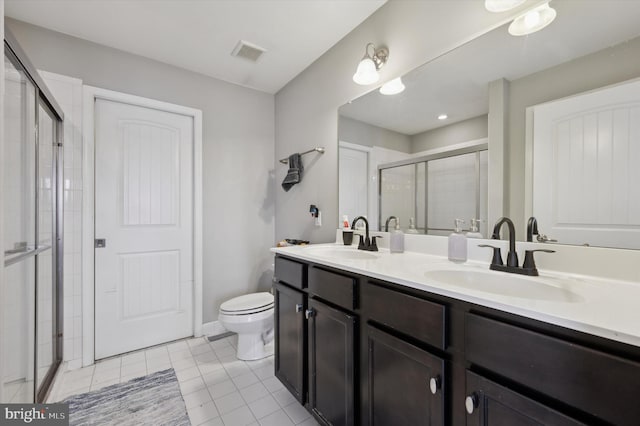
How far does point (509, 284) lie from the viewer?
0.99 metres

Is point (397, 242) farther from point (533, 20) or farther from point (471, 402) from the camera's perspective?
point (533, 20)

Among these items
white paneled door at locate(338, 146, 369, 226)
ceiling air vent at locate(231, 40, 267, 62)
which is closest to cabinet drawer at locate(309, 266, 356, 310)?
white paneled door at locate(338, 146, 369, 226)

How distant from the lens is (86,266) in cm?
200

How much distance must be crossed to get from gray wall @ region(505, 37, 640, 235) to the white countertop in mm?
276

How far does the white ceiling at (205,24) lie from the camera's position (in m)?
1.71

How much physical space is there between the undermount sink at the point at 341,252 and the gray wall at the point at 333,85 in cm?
33

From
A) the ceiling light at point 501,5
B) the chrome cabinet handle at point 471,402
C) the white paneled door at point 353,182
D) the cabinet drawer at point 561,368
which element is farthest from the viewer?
the white paneled door at point 353,182

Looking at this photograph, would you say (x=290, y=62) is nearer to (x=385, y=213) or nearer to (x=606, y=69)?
(x=385, y=213)

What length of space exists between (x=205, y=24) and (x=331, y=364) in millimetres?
2295

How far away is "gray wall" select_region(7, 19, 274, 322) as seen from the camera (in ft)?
7.03

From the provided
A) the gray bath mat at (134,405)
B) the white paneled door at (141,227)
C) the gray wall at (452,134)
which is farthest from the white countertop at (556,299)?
the white paneled door at (141,227)

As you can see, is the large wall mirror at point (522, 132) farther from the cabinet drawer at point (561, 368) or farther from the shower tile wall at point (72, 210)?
the shower tile wall at point (72, 210)

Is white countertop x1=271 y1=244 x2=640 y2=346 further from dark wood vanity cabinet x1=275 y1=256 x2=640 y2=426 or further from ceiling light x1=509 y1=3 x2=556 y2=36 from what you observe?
ceiling light x1=509 y1=3 x2=556 y2=36

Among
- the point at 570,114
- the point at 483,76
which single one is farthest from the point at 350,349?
the point at 483,76
